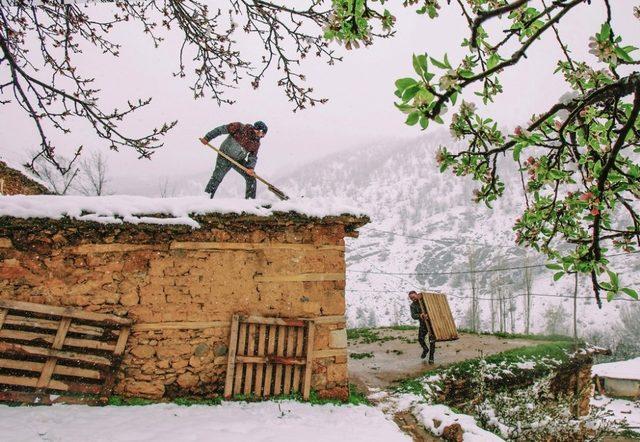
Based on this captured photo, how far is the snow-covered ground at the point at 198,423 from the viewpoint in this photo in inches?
155

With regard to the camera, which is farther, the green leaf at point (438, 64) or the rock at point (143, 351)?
the rock at point (143, 351)

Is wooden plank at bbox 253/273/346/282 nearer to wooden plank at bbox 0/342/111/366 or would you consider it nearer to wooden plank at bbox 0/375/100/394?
wooden plank at bbox 0/342/111/366

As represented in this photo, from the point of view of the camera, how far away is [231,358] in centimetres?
536

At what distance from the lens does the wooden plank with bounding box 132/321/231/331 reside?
526 cm

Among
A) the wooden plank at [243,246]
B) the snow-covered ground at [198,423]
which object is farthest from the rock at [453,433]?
the wooden plank at [243,246]

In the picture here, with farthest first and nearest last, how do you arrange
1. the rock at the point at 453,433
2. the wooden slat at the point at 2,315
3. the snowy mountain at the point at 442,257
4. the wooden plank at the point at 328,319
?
the snowy mountain at the point at 442,257
the wooden plank at the point at 328,319
the rock at the point at 453,433
the wooden slat at the point at 2,315

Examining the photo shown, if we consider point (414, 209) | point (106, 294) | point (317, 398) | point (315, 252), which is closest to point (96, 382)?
point (106, 294)

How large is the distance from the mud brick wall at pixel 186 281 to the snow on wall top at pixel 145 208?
0.11m

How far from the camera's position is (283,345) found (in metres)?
5.61

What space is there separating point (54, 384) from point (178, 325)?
1567 millimetres

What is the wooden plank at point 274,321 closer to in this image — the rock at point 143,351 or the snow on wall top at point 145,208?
→ the rock at point 143,351

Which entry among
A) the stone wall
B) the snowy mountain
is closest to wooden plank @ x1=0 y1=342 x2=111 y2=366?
the stone wall

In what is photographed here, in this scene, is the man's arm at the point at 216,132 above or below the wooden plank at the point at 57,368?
above

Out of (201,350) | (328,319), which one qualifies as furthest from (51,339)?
(328,319)
